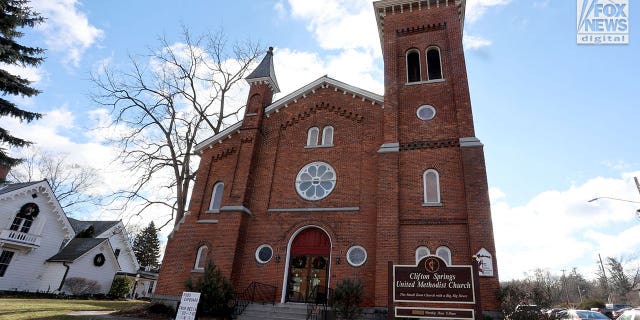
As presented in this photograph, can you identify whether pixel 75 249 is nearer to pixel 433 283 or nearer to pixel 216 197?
pixel 216 197

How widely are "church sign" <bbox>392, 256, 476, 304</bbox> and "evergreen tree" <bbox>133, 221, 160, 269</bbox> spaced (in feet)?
135

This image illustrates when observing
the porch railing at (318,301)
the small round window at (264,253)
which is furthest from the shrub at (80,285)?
the porch railing at (318,301)

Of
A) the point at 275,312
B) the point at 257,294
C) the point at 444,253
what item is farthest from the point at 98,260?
the point at 444,253

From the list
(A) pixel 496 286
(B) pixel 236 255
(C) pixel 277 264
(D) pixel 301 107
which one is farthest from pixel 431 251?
(D) pixel 301 107

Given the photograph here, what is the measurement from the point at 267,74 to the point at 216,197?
7083 millimetres

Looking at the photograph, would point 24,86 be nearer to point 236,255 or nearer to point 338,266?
point 236,255

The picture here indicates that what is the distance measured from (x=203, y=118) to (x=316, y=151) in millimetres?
11365

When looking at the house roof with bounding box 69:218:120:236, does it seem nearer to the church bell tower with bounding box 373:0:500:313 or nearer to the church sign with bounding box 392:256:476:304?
the church bell tower with bounding box 373:0:500:313

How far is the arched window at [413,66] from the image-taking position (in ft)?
56.3

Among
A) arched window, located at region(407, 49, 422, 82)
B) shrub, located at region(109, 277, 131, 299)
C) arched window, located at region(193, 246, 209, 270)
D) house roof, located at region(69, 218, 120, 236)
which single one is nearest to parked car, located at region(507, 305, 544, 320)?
arched window, located at region(407, 49, 422, 82)

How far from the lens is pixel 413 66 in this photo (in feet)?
57.8

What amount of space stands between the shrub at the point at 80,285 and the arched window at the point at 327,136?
2170 cm

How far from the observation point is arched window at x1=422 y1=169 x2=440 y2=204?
13664 mm

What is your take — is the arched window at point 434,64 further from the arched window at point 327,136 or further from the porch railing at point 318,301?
the porch railing at point 318,301
